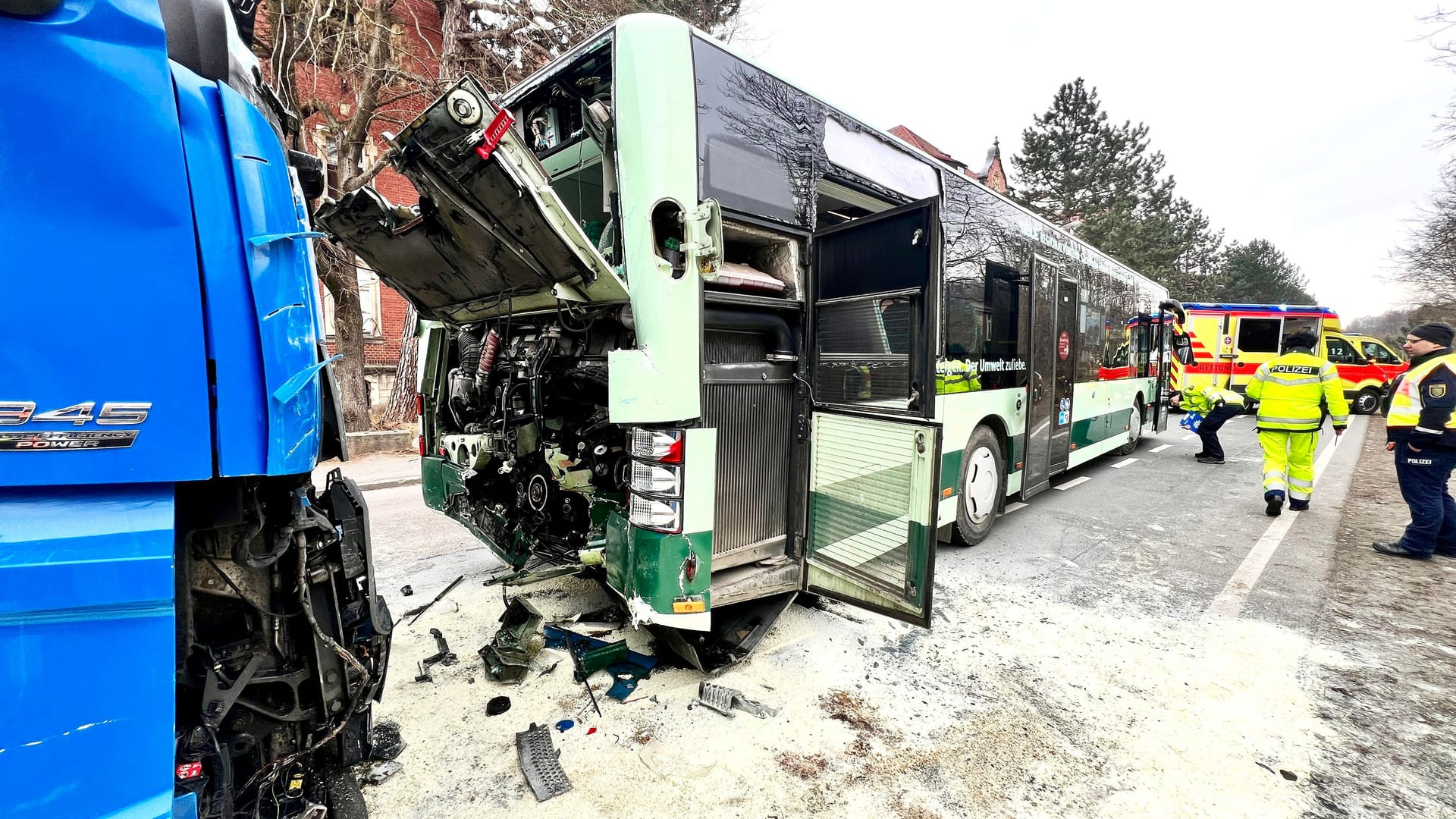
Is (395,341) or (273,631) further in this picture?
(395,341)

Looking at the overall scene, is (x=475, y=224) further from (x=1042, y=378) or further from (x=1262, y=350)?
(x=1262, y=350)

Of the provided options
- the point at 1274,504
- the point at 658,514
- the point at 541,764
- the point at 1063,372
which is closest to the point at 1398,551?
the point at 1274,504

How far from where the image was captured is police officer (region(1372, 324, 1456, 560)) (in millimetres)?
4980

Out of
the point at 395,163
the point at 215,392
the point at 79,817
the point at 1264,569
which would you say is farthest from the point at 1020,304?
the point at 79,817

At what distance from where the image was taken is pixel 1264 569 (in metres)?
4.84

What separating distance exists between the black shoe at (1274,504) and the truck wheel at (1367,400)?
17.4 metres

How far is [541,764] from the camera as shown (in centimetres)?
246

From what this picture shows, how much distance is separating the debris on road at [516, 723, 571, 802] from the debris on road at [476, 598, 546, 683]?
1.43 feet

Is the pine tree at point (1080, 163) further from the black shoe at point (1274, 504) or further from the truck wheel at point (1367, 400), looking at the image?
the black shoe at point (1274, 504)

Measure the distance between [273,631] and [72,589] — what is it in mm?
550

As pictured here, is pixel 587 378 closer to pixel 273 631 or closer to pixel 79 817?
pixel 273 631

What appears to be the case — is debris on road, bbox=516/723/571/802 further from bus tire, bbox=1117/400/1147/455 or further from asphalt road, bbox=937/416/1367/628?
bus tire, bbox=1117/400/1147/455

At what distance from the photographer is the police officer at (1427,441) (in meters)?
4.98

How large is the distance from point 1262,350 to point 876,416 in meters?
21.4
